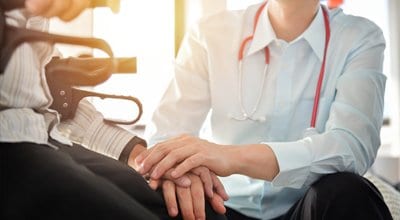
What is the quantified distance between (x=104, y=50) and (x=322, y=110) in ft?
1.57

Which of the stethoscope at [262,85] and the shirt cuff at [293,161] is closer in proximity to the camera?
the shirt cuff at [293,161]

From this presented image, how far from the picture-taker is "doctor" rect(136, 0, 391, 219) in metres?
0.71

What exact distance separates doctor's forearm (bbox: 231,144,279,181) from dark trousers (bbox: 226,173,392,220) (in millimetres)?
64

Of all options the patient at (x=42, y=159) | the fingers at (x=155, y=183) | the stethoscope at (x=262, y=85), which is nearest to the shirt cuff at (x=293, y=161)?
the stethoscope at (x=262, y=85)

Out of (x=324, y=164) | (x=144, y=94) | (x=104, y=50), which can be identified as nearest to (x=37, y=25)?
(x=104, y=50)

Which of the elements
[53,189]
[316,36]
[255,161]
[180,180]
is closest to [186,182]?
[180,180]

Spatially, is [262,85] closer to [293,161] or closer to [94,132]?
[293,161]

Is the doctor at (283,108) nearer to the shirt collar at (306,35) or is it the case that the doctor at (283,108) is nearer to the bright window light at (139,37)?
the shirt collar at (306,35)

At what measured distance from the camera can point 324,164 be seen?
75cm

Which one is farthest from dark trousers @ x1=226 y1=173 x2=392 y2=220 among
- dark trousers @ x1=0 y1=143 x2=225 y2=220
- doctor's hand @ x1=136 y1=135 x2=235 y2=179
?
dark trousers @ x1=0 y1=143 x2=225 y2=220

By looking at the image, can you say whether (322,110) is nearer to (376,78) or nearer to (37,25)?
(376,78)

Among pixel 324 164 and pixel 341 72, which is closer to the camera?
pixel 324 164

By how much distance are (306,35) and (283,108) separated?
5.1 inches

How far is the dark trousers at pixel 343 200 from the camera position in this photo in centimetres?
68
